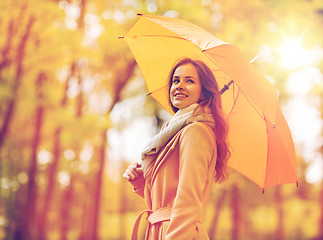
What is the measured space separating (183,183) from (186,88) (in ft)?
2.17

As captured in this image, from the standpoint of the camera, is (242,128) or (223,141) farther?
(242,128)

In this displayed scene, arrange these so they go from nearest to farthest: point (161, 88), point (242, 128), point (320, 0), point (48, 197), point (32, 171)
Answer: point (242, 128) < point (161, 88) < point (320, 0) < point (32, 171) < point (48, 197)

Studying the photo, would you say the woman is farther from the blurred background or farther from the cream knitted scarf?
the blurred background

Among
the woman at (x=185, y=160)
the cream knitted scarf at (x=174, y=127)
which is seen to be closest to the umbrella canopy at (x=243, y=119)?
the woman at (x=185, y=160)

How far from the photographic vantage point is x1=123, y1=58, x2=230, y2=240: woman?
2090 millimetres

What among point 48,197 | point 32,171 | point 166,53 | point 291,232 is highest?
point 166,53

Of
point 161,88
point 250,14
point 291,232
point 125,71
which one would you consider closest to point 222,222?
point 291,232

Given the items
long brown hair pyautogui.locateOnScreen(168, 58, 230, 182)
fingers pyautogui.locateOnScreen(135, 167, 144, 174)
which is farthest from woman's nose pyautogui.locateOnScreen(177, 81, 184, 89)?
fingers pyautogui.locateOnScreen(135, 167, 144, 174)

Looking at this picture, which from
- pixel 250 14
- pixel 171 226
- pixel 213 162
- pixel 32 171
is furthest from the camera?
pixel 32 171

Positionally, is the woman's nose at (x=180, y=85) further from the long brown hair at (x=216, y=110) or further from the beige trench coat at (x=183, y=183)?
the beige trench coat at (x=183, y=183)

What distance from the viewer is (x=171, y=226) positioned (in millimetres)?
2041

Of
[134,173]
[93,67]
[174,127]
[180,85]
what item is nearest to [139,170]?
[134,173]

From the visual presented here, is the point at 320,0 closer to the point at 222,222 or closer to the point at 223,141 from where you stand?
the point at 223,141

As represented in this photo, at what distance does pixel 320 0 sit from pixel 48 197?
Answer: 11073 mm
